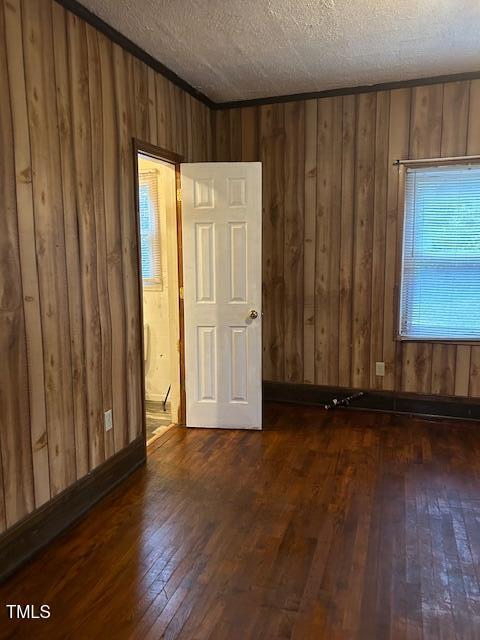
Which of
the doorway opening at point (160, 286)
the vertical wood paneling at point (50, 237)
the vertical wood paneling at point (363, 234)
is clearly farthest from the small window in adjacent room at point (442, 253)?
the vertical wood paneling at point (50, 237)

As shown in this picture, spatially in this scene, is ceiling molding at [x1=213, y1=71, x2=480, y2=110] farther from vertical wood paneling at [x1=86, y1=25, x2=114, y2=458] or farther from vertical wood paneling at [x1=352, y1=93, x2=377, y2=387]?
vertical wood paneling at [x1=86, y1=25, x2=114, y2=458]

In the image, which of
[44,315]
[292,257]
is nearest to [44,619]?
[44,315]

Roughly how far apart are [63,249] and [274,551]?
1.84 m

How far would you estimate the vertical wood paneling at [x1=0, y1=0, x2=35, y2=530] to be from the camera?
2.13 m

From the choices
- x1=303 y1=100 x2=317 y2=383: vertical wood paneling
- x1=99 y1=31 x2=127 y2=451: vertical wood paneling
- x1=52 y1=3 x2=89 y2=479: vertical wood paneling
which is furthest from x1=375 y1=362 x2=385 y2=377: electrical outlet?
x1=52 y1=3 x2=89 y2=479: vertical wood paneling

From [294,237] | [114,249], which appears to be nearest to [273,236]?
[294,237]

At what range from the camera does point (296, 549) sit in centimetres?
234

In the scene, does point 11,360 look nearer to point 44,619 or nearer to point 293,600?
point 44,619

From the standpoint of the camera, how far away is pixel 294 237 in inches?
174

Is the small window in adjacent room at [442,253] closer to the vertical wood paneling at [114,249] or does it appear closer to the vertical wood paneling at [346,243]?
the vertical wood paneling at [346,243]

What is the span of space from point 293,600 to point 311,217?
3.14 meters

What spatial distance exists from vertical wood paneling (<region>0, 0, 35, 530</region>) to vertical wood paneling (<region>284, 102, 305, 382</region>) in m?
2.67

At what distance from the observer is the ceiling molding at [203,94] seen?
2646 millimetres

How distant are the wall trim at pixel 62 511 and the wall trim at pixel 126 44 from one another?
8.19ft
